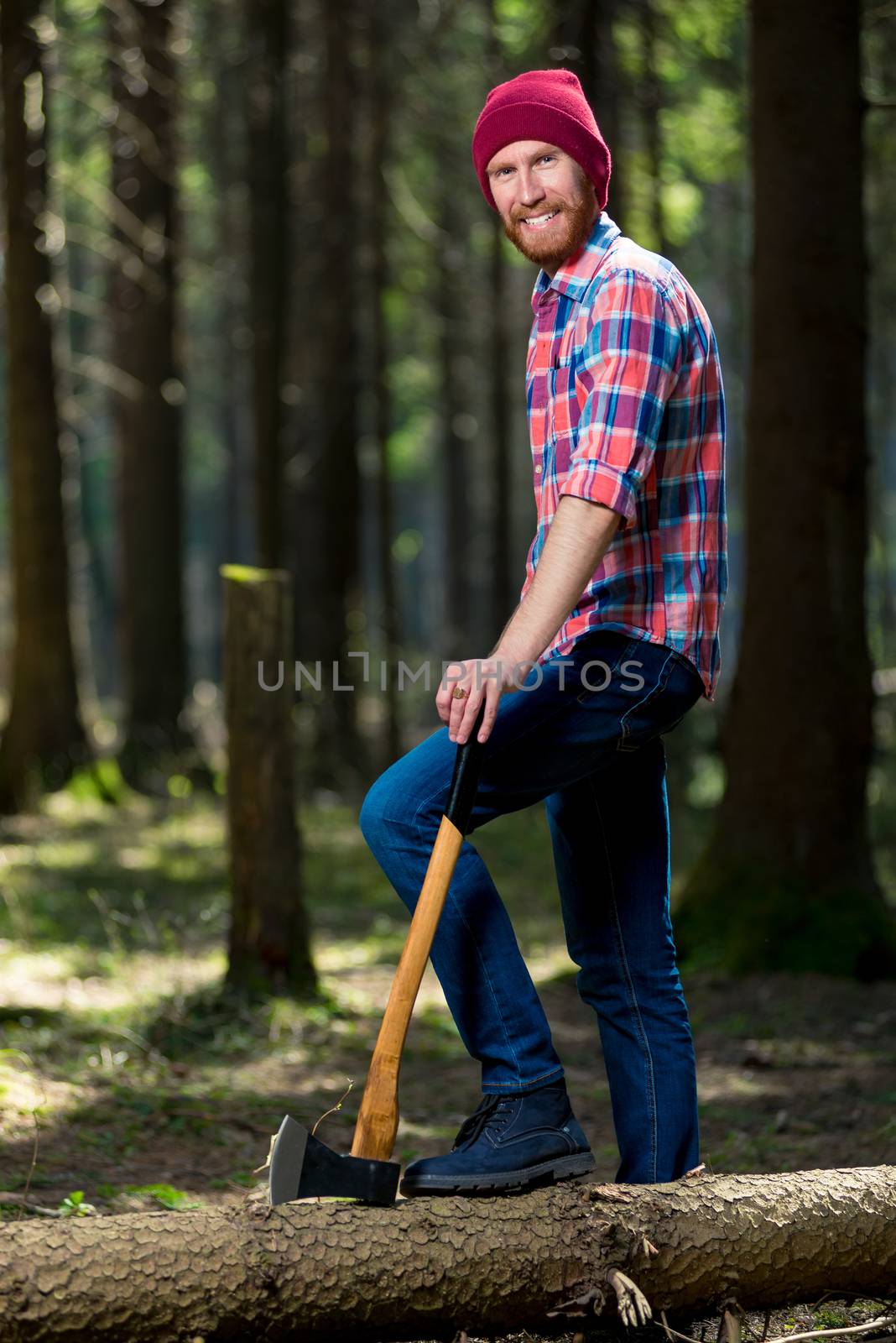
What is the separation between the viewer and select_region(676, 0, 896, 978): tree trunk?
23.9ft

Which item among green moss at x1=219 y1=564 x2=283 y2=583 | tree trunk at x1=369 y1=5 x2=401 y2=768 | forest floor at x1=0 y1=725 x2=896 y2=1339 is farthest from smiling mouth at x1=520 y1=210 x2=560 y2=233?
tree trunk at x1=369 y1=5 x2=401 y2=768

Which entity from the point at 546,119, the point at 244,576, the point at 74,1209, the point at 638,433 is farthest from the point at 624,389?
the point at 244,576

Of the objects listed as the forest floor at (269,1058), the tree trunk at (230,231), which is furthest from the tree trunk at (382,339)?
the forest floor at (269,1058)

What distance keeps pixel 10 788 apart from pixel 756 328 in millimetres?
7662

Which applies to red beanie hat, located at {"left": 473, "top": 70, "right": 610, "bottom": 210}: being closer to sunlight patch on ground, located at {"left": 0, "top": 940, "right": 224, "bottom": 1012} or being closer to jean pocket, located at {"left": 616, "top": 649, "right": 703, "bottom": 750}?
jean pocket, located at {"left": 616, "top": 649, "right": 703, "bottom": 750}

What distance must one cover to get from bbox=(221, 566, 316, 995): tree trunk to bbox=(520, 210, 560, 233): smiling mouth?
11.3 feet

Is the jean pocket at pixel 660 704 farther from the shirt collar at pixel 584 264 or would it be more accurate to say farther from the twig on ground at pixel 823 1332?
the twig on ground at pixel 823 1332

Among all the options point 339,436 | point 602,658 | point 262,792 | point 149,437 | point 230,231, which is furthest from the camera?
point 230,231

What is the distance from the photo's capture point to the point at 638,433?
9.73 feet

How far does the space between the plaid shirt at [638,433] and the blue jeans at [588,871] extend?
0.31 feet

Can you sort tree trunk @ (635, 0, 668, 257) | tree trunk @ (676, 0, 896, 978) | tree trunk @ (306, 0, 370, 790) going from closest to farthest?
tree trunk @ (676, 0, 896, 978) < tree trunk @ (635, 0, 668, 257) < tree trunk @ (306, 0, 370, 790)

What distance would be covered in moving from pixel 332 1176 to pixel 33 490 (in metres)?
10.4

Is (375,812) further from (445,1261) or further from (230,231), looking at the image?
(230,231)

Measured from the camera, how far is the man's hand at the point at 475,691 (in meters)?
2.96
